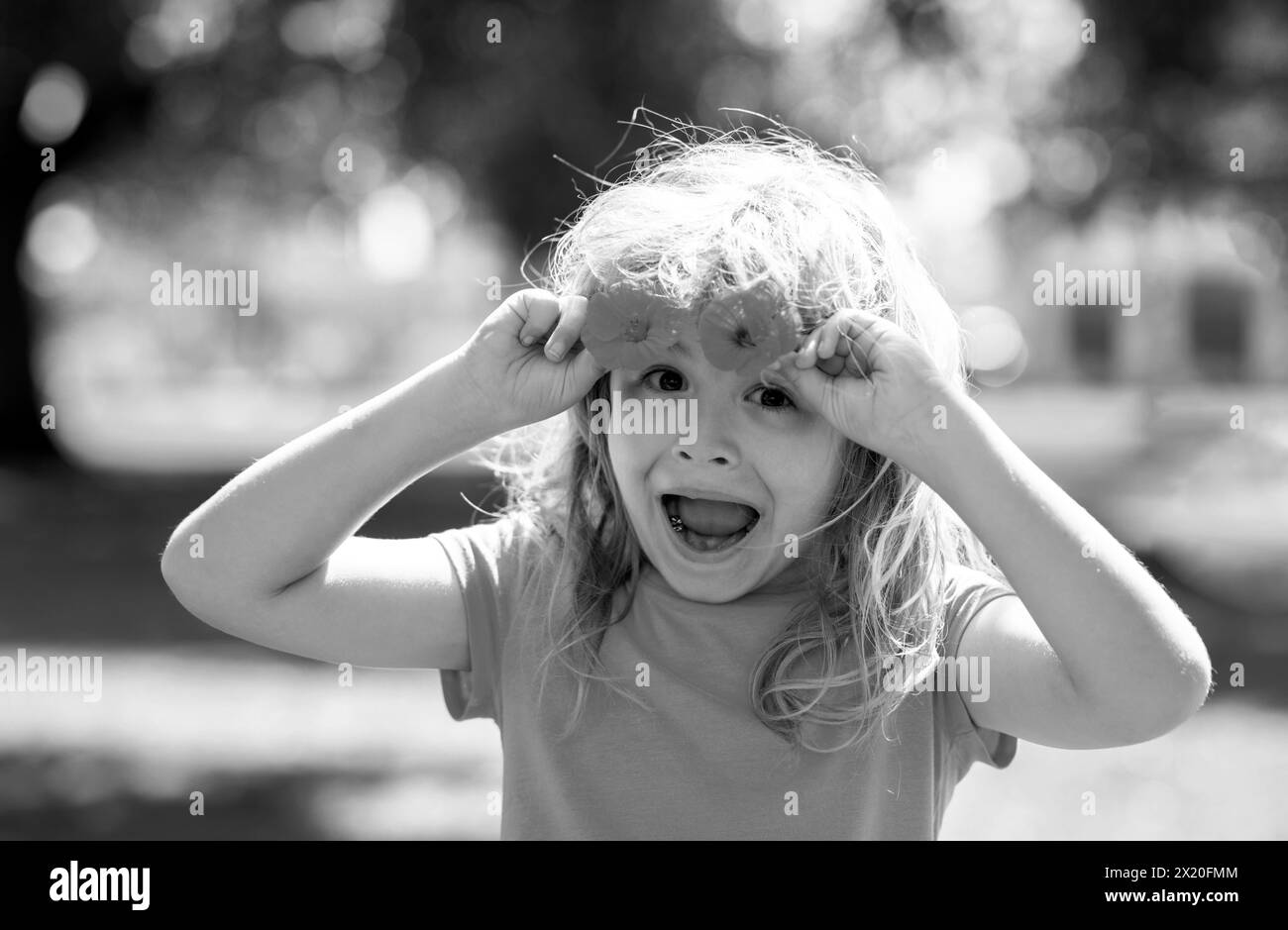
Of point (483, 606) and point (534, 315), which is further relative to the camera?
point (483, 606)

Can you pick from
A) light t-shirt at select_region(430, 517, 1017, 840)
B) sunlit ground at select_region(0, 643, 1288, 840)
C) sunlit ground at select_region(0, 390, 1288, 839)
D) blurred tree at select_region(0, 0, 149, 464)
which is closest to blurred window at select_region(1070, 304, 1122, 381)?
A: sunlit ground at select_region(0, 390, 1288, 839)

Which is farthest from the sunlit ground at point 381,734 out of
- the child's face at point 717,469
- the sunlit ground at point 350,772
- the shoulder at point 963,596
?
the shoulder at point 963,596

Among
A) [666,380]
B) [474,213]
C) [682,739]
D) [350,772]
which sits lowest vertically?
[350,772]

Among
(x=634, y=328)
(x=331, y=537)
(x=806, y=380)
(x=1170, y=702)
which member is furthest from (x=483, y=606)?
(x=1170, y=702)

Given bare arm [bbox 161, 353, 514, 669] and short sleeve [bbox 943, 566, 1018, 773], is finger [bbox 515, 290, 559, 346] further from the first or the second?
short sleeve [bbox 943, 566, 1018, 773]

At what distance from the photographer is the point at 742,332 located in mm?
1997

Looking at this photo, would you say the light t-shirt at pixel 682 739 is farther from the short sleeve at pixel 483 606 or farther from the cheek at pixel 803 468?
the cheek at pixel 803 468

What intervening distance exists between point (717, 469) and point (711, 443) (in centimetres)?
4

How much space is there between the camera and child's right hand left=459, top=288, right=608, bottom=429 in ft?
6.82

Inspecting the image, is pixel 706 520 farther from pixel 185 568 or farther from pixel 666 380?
pixel 185 568

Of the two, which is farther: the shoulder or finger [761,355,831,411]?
the shoulder

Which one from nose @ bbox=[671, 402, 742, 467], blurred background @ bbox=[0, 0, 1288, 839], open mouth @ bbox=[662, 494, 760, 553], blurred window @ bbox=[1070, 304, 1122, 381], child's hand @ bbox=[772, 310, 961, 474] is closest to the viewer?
child's hand @ bbox=[772, 310, 961, 474]

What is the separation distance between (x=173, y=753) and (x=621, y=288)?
5.08 m

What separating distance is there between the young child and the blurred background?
984mm
